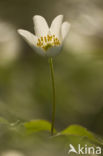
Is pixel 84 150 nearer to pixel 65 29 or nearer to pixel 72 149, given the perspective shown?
pixel 72 149

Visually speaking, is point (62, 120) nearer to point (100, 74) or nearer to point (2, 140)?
point (100, 74)

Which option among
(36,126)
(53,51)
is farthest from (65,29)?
(36,126)

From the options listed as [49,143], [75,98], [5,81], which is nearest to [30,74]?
[5,81]

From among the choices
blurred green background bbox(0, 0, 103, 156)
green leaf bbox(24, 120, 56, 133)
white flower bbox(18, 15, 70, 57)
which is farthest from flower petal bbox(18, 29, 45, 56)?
blurred green background bbox(0, 0, 103, 156)

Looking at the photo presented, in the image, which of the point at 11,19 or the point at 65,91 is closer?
the point at 65,91

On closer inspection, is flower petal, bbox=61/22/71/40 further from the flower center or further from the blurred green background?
the blurred green background

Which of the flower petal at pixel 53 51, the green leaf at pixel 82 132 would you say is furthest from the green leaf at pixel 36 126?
the flower petal at pixel 53 51

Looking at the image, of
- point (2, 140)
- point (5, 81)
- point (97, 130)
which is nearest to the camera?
point (2, 140)
